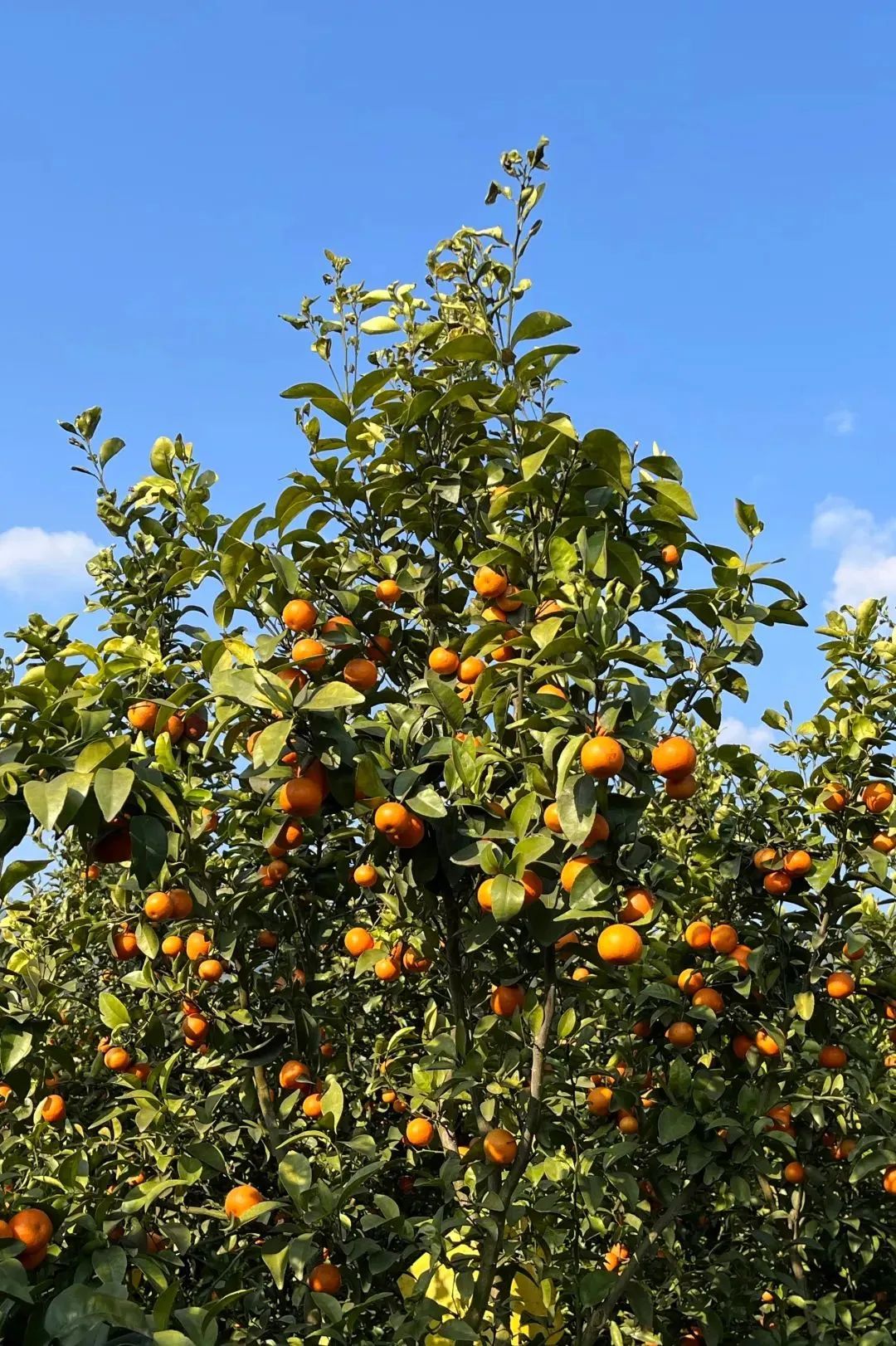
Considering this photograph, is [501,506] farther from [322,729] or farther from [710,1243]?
[710,1243]

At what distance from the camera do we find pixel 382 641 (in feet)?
10.3

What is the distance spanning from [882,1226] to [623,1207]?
3.85 ft

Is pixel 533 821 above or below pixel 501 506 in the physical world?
below

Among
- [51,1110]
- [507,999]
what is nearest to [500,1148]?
[507,999]

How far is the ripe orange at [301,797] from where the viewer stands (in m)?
2.44

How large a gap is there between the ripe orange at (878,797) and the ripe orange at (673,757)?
1235mm

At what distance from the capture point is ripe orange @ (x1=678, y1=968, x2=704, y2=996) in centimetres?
331

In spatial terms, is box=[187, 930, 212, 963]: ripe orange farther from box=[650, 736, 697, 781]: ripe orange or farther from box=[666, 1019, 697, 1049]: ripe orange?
box=[650, 736, 697, 781]: ripe orange

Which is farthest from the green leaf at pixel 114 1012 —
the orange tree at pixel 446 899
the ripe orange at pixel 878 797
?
the ripe orange at pixel 878 797

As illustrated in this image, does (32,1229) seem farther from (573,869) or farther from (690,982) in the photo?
(690,982)

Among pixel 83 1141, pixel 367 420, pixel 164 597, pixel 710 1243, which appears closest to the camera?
pixel 367 420

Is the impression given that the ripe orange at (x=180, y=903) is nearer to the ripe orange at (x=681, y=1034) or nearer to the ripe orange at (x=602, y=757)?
the ripe orange at (x=602, y=757)

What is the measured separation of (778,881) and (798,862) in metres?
0.11

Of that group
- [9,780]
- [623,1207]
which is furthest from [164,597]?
[623,1207]
